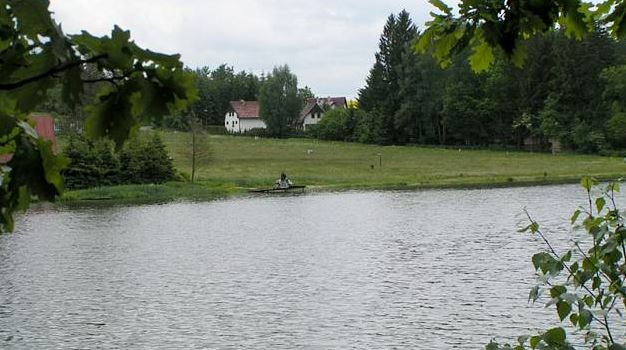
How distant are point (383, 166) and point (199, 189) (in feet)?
94.3

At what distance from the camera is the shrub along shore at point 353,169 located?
2406 inches

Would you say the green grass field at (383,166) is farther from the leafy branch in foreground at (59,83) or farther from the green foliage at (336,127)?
the leafy branch in foreground at (59,83)

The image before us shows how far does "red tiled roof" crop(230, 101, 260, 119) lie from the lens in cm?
16962

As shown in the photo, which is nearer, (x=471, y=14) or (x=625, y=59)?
(x=471, y=14)

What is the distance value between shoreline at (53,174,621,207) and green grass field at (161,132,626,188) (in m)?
0.26

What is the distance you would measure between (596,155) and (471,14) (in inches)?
3922

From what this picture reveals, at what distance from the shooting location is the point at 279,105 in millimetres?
140250

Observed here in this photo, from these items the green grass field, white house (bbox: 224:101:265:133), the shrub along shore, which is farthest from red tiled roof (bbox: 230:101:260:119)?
the shrub along shore

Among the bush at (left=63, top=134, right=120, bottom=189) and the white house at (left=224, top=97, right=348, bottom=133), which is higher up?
the white house at (left=224, top=97, right=348, bottom=133)

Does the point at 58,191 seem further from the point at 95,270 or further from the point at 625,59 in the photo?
the point at 625,59

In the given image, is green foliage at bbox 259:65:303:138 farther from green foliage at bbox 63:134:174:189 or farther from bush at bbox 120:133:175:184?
bush at bbox 120:133:175:184

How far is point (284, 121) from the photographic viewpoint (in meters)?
141

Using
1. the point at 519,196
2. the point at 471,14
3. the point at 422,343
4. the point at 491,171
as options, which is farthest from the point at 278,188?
the point at 471,14

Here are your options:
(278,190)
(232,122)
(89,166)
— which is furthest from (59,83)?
(232,122)
